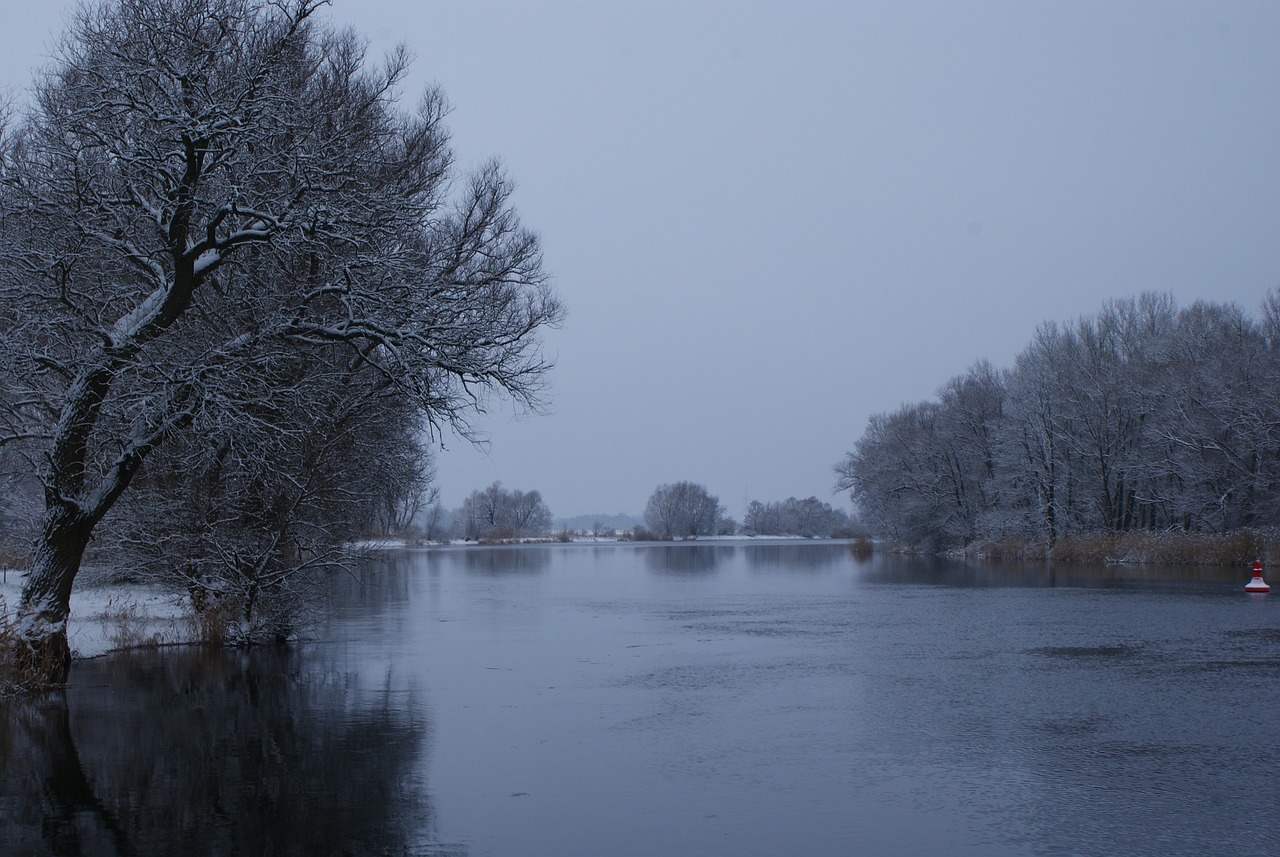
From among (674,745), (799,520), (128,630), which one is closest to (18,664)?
(128,630)

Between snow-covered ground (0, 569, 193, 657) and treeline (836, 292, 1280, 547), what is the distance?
41.9 metres

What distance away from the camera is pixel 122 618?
20.0 metres

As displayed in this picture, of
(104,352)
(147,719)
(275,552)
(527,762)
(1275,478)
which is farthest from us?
(1275,478)

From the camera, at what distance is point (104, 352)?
13.9 metres

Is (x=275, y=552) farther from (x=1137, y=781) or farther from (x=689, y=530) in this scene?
(x=689, y=530)

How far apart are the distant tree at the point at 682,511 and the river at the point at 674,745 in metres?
132

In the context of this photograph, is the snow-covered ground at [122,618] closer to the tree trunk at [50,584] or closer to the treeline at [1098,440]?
the tree trunk at [50,584]

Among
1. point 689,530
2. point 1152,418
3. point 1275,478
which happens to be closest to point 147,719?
point 1275,478

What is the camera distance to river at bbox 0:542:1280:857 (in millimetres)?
8000

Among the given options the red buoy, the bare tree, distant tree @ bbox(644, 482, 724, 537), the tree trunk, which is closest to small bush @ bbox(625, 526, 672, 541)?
distant tree @ bbox(644, 482, 724, 537)

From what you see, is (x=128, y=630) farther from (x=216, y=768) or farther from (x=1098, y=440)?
Answer: (x=1098, y=440)

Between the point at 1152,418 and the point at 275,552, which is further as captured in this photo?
the point at 1152,418

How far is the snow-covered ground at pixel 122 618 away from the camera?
63.8 feet

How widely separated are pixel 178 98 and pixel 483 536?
404ft
